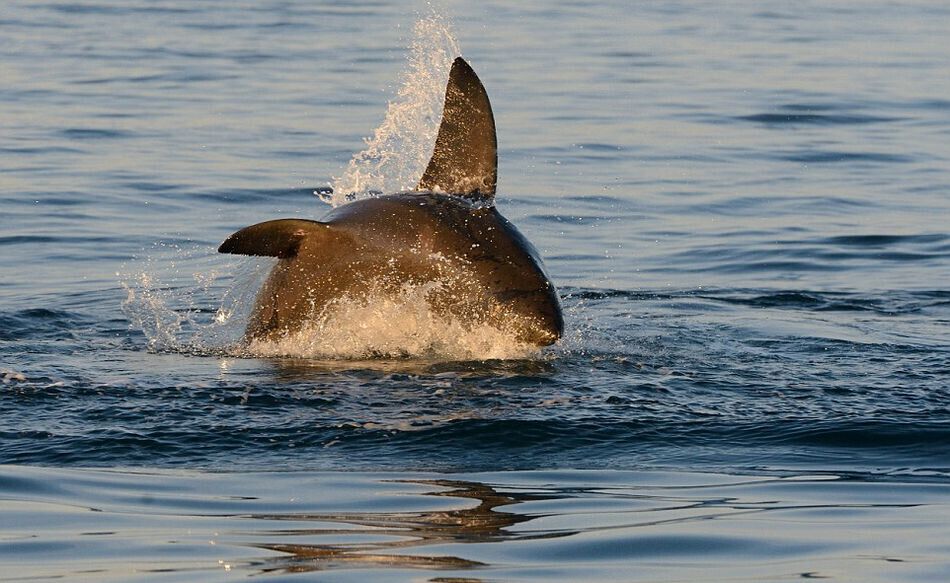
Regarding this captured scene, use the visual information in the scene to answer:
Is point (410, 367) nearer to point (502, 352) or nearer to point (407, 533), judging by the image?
point (502, 352)

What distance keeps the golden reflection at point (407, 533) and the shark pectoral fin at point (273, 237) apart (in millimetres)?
2691

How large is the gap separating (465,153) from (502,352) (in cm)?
151

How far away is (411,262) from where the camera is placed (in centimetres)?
995

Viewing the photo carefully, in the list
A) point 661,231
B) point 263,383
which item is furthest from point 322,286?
point 661,231

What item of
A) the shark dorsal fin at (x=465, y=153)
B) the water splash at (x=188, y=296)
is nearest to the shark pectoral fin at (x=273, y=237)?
the water splash at (x=188, y=296)

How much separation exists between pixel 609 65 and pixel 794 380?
2085cm

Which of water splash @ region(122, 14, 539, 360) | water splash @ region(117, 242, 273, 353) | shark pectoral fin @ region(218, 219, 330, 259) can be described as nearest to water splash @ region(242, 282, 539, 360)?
water splash @ region(122, 14, 539, 360)

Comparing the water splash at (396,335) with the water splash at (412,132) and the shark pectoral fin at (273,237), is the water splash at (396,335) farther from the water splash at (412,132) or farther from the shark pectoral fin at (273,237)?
the water splash at (412,132)

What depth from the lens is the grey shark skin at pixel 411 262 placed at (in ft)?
32.2

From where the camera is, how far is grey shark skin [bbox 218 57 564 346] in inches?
386

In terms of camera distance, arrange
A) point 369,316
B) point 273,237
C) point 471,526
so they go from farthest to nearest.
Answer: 1. point 369,316
2. point 273,237
3. point 471,526

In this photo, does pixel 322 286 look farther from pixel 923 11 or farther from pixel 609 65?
pixel 923 11

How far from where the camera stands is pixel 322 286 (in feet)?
33.1

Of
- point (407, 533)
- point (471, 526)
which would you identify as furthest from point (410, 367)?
point (407, 533)
